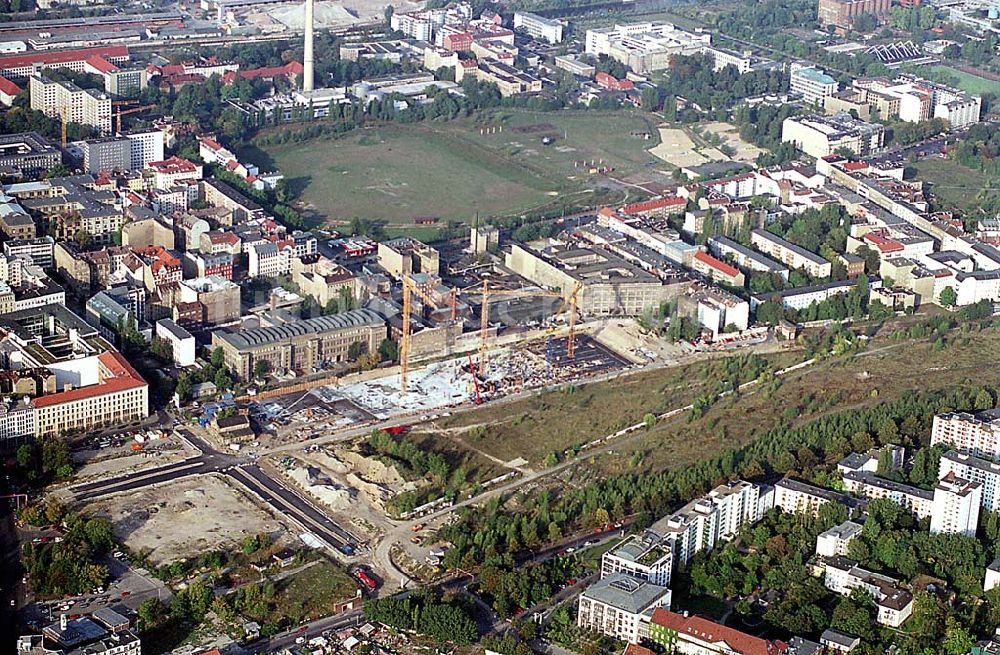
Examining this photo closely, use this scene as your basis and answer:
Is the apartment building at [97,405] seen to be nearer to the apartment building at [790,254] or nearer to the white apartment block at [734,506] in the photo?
the white apartment block at [734,506]

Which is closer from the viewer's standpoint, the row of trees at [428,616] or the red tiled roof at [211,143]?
the row of trees at [428,616]

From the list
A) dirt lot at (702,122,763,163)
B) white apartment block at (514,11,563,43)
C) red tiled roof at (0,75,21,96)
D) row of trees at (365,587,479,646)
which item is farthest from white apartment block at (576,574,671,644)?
white apartment block at (514,11,563,43)

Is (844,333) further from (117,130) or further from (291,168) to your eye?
(117,130)

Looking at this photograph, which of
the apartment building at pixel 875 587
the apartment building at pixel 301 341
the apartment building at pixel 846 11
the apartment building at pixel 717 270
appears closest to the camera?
the apartment building at pixel 875 587

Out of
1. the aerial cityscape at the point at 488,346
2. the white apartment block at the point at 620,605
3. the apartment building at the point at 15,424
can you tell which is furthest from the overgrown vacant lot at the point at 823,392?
the apartment building at the point at 15,424

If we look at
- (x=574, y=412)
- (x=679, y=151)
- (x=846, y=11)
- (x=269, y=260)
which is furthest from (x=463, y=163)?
(x=846, y=11)

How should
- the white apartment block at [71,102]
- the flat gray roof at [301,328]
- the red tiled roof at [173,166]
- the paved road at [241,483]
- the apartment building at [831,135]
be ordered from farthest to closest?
1. the apartment building at [831,135]
2. the white apartment block at [71,102]
3. the red tiled roof at [173,166]
4. the flat gray roof at [301,328]
5. the paved road at [241,483]

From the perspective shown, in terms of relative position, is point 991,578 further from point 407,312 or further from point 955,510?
point 407,312
